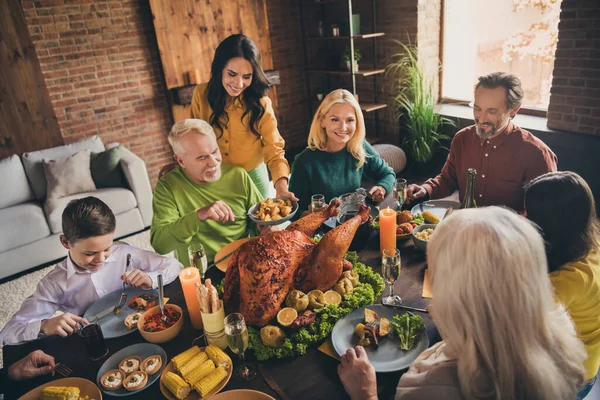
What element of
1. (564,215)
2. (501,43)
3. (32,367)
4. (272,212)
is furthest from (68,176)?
(501,43)

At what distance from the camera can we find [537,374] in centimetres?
87

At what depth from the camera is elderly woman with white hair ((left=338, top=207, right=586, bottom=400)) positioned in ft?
2.80

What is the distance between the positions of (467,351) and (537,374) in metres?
0.15

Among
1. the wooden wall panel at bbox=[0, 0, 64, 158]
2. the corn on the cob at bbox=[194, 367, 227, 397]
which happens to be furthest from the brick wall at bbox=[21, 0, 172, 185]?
the corn on the cob at bbox=[194, 367, 227, 397]

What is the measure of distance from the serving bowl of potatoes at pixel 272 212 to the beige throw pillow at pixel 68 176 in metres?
2.63

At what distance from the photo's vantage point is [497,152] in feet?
7.63

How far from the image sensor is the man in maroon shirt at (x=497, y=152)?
2174 millimetres

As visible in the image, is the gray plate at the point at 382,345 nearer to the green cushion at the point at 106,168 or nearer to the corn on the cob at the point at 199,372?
the corn on the cob at the point at 199,372

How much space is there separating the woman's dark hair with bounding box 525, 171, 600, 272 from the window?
3.18 meters

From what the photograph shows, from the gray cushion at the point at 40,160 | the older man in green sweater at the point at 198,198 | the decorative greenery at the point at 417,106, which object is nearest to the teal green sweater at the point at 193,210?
the older man in green sweater at the point at 198,198

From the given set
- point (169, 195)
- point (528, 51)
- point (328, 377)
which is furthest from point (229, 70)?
point (528, 51)

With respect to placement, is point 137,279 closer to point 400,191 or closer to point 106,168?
point 400,191

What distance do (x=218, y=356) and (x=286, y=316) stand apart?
25 cm

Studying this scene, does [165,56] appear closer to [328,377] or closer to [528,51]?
[528,51]
